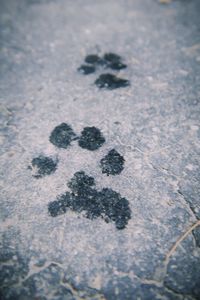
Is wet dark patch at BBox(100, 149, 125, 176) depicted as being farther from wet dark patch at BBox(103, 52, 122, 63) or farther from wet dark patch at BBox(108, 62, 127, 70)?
wet dark patch at BBox(103, 52, 122, 63)

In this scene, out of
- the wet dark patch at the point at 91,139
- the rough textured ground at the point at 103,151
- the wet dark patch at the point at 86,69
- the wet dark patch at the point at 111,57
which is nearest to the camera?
the rough textured ground at the point at 103,151

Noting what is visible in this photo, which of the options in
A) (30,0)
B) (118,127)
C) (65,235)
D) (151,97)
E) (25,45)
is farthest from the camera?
(30,0)

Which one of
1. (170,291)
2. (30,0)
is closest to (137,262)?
(170,291)

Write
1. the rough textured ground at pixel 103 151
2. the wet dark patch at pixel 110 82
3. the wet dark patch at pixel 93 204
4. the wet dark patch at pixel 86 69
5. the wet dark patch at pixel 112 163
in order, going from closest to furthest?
the rough textured ground at pixel 103 151, the wet dark patch at pixel 93 204, the wet dark patch at pixel 112 163, the wet dark patch at pixel 110 82, the wet dark patch at pixel 86 69

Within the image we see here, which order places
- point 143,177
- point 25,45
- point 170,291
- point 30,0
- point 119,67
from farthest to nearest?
point 30,0, point 25,45, point 119,67, point 143,177, point 170,291

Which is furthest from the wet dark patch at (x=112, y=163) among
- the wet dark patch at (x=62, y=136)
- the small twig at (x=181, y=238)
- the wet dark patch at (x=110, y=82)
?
the wet dark patch at (x=110, y=82)

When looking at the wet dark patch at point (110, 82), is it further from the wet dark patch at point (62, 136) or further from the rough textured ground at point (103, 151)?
the wet dark patch at point (62, 136)

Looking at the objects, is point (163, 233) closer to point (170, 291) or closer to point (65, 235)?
point (170, 291)
